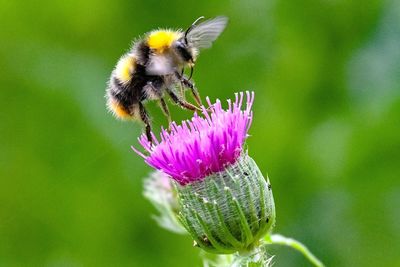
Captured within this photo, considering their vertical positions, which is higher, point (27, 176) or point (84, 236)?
point (27, 176)

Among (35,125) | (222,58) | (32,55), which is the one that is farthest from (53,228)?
(222,58)

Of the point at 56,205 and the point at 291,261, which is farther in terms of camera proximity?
the point at 56,205

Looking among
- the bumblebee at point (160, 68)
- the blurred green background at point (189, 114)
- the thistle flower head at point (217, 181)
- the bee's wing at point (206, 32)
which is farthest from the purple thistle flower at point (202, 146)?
the blurred green background at point (189, 114)

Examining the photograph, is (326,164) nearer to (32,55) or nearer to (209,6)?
(209,6)

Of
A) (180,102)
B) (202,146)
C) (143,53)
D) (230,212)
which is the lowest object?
(230,212)

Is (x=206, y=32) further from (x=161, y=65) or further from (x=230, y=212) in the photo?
(x=230, y=212)

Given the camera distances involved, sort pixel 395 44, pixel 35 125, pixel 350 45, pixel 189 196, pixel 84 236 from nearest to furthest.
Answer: pixel 189 196, pixel 395 44, pixel 350 45, pixel 84 236, pixel 35 125

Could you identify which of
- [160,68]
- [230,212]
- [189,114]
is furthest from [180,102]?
[189,114]

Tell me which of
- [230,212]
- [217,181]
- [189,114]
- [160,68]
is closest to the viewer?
[230,212]

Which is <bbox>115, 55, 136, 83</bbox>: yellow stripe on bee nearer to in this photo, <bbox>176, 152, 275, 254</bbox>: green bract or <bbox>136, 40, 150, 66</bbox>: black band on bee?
<bbox>136, 40, 150, 66</bbox>: black band on bee
